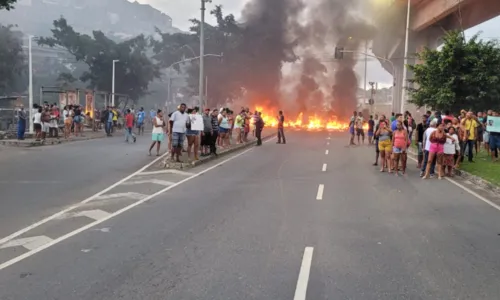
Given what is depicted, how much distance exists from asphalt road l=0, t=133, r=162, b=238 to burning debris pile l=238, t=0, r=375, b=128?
4209 centimetres

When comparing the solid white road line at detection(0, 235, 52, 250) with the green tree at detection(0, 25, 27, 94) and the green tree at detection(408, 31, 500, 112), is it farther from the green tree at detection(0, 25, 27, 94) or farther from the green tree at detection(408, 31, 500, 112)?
the green tree at detection(0, 25, 27, 94)

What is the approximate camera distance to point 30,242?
6.59 m

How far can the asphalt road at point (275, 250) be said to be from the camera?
4.86 metres

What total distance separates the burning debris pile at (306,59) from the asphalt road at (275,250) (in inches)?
1923

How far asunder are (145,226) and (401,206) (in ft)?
15.6

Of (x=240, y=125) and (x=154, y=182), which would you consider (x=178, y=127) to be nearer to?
(x=154, y=182)

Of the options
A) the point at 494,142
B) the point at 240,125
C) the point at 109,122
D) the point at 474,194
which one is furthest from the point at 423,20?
the point at 474,194

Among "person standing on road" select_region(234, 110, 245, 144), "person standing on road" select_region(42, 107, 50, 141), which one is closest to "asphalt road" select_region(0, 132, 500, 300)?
"person standing on road" select_region(234, 110, 245, 144)

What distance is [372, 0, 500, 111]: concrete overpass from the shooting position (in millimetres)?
30281

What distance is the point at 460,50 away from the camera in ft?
71.1

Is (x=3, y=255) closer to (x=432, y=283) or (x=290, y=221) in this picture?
(x=290, y=221)

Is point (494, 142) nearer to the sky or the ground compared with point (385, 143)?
nearer to the sky

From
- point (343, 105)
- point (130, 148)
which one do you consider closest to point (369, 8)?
point (343, 105)

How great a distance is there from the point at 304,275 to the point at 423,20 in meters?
36.0
